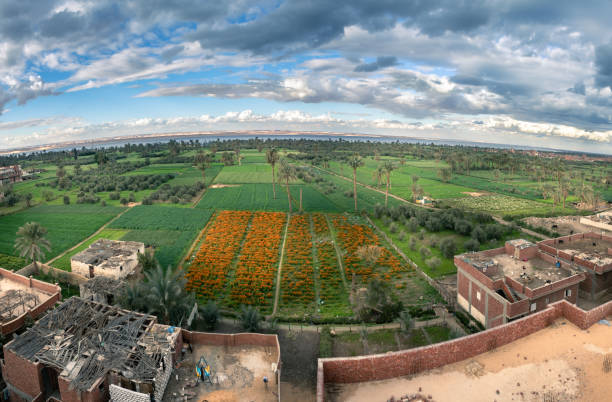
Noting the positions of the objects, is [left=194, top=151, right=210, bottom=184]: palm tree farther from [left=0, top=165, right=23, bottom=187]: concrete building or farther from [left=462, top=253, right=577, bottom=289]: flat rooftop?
[left=462, top=253, right=577, bottom=289]: flat rooftop

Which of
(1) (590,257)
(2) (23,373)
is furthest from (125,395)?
(1) (590,257)

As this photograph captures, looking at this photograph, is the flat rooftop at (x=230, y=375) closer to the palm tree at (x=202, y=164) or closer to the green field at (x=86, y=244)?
the green field at (x=86, y=244)

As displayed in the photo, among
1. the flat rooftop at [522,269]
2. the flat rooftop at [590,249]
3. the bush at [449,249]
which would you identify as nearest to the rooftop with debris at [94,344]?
the flat rooftop at [522,269]

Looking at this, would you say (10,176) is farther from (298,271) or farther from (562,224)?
(562,224)

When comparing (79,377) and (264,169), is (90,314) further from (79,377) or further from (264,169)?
(264,169)

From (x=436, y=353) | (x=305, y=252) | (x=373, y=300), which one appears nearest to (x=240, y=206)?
(x=305, y=252)
